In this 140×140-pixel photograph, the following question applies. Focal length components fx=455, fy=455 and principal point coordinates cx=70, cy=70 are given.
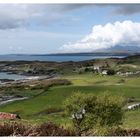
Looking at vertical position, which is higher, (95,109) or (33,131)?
(33,131)

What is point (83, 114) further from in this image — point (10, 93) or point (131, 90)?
point (10, 93)

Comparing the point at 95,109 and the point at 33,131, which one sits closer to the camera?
the point at 33,131

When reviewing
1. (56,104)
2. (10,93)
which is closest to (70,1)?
(56,104)

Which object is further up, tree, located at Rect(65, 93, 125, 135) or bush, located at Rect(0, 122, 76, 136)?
bush, located at Rect(0, 122, 76, 136)

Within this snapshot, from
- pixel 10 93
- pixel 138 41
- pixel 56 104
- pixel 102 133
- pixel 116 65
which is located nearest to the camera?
pixel 102 133

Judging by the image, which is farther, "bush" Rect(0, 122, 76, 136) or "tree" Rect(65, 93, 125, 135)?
"tree" Rect(65, 93, 125, 135)

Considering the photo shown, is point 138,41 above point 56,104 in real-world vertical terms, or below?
above

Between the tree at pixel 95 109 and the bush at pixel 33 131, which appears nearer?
the bush at pixel 33 131

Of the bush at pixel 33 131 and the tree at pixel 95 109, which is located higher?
the bush at pixel 33 131
